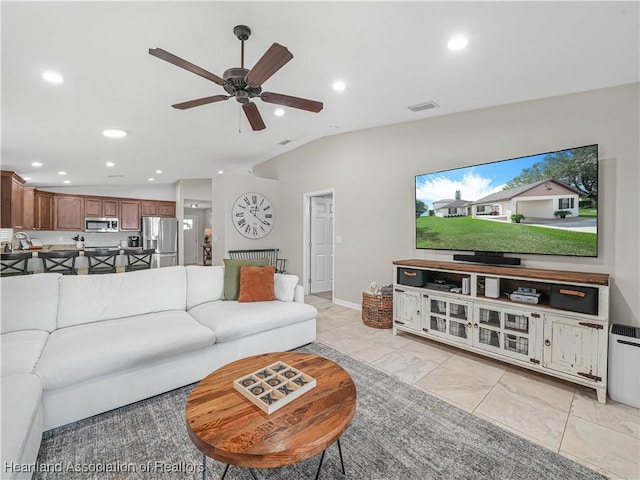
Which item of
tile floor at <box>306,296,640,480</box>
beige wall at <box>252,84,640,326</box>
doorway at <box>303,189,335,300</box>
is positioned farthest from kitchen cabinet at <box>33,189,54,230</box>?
tile floor at <box>306,296,640,480</box>

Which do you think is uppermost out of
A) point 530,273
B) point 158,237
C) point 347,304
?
point 158,237

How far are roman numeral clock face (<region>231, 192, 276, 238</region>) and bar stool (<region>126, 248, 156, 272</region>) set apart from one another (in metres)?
1.56

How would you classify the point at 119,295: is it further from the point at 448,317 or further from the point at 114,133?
the point at 448,317

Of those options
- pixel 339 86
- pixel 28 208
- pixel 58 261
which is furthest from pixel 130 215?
pixel 339 86

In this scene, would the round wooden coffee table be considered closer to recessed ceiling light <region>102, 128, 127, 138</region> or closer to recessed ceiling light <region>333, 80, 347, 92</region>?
recessed ceiling light <region>333, 80, 347, 92</region>

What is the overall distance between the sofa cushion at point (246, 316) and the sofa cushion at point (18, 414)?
3.59 feet

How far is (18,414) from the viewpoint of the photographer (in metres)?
1.30

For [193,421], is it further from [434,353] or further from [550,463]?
[434,353]

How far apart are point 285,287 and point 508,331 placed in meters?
2.21

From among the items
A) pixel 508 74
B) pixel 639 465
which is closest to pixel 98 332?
pixel 639 465

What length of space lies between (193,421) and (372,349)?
220 centimetres

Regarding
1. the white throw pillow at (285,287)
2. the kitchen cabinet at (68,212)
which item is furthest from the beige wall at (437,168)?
the kitchen cabinet at (68,212)

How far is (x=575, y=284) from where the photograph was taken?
2258mm

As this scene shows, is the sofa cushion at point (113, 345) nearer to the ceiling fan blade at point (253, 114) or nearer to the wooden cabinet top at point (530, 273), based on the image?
the ceiling fan blade at point (253, 114)
